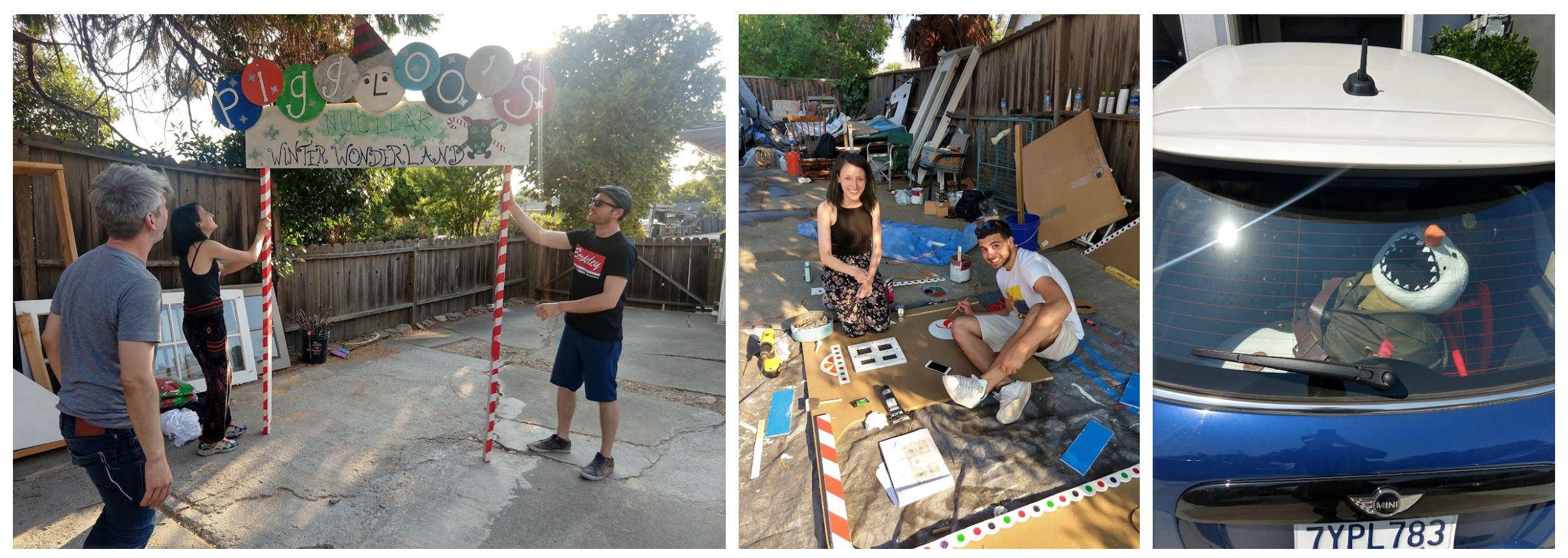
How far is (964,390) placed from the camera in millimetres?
2947

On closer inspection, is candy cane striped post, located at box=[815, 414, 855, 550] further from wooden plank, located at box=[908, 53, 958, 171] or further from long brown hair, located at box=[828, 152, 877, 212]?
wooden plank, located at box=[908, 53, 958, 171]

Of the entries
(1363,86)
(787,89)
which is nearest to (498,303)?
(1363,86)

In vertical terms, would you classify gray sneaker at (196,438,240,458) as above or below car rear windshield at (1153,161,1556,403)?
below

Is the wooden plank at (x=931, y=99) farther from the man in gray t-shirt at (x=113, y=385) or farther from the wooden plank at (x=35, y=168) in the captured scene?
the man in gray t-shirt at (x=113, y=385)

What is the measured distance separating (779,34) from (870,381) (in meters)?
14.6

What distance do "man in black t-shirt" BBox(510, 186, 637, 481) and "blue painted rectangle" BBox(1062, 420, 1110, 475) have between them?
191 cm

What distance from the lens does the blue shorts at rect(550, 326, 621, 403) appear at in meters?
3.25

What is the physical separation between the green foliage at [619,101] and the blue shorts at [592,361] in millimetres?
6223

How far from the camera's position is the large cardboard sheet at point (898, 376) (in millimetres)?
3010

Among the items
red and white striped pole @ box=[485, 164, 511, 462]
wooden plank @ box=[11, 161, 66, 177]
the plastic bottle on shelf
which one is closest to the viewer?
red and white striped pole @ box=[485, 164, 511, 462]

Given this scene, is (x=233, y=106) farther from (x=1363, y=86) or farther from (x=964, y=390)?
(x=1363, y=86)

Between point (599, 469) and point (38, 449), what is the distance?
2.62m

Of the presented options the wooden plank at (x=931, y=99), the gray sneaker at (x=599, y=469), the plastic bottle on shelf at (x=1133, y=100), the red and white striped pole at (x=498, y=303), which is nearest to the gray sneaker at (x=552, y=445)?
the red and white striped pole at (x=498, y=303)

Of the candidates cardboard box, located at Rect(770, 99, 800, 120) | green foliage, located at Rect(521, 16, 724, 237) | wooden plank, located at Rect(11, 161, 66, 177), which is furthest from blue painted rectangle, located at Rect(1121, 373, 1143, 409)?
cardboard box, located at Rect(770, 99, 800, 120)
